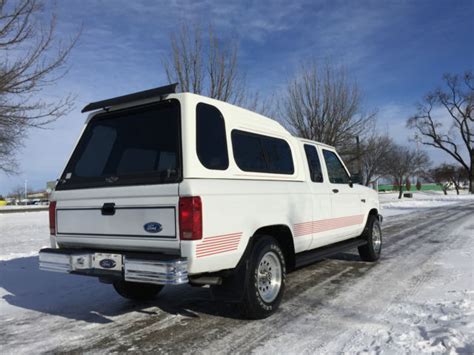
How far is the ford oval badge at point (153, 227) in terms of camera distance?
12.2ft

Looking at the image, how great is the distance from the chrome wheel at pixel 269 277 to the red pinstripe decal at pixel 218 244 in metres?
0.55

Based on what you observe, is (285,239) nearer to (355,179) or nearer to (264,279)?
(264,279)

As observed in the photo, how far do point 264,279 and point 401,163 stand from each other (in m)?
50.4

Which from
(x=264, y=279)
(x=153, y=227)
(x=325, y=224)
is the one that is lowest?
(x=264, y=279)

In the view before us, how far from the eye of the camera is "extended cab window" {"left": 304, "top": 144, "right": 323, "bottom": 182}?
586cm

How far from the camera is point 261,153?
4.88 metres

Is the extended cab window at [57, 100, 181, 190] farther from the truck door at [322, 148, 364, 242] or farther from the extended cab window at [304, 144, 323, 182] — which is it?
the truck door at [322, 148, 364, 242]

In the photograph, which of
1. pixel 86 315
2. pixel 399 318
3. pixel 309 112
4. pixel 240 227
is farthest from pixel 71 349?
pixel 309 112

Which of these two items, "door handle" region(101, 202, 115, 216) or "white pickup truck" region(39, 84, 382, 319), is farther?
"door handle" region(101, 202, 115, 216)

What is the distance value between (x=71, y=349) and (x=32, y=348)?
38 centimetres

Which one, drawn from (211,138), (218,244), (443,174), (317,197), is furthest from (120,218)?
(443,174)

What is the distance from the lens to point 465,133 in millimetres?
55656

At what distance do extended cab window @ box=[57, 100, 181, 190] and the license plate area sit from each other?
0.71 m

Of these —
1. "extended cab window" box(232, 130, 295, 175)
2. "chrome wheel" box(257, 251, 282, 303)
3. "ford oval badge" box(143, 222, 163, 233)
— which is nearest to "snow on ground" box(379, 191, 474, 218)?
"extended cab window" box(232, 130, 295, 175)
